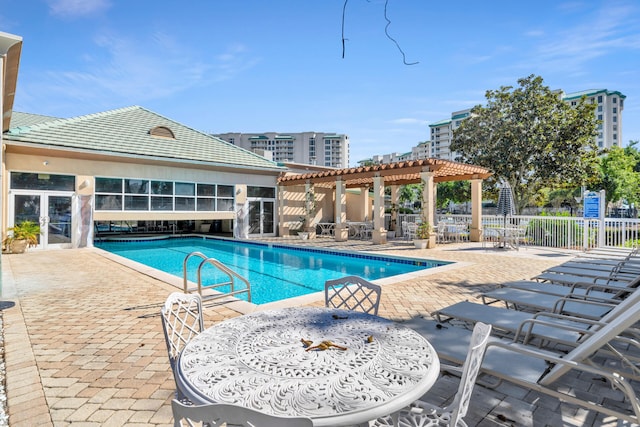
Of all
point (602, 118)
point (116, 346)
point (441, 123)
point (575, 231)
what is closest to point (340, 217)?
point (575, 231)

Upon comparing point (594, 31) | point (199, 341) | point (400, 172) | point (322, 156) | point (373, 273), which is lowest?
point (373, 273)

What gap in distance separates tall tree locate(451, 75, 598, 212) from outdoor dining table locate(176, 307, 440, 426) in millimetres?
22640

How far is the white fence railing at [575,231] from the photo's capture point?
10.6 metres

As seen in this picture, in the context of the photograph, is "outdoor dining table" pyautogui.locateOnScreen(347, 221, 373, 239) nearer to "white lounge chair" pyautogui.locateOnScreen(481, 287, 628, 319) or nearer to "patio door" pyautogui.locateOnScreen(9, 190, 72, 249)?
"patio door" pyautogui.locateOnScreen(9, 190, 72, 249)

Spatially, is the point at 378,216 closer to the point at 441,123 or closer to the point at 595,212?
the point at 595,212

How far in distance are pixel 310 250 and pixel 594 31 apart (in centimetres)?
1003

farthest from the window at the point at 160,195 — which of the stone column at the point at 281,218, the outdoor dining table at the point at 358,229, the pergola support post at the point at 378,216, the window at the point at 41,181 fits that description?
the pergola support post at the point at 378,216

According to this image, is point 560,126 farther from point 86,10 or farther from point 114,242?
point 114,242

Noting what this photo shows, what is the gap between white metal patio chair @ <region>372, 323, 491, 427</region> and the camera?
1.52 m

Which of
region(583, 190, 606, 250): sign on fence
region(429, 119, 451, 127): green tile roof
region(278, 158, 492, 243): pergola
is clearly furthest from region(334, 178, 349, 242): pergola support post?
region(429, 119, 451, 127): green tile roof

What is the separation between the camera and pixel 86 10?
898 cm

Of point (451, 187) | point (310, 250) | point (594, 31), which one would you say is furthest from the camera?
point (451, 187)

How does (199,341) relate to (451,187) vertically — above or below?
below

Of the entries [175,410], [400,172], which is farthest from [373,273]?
[175,410]
